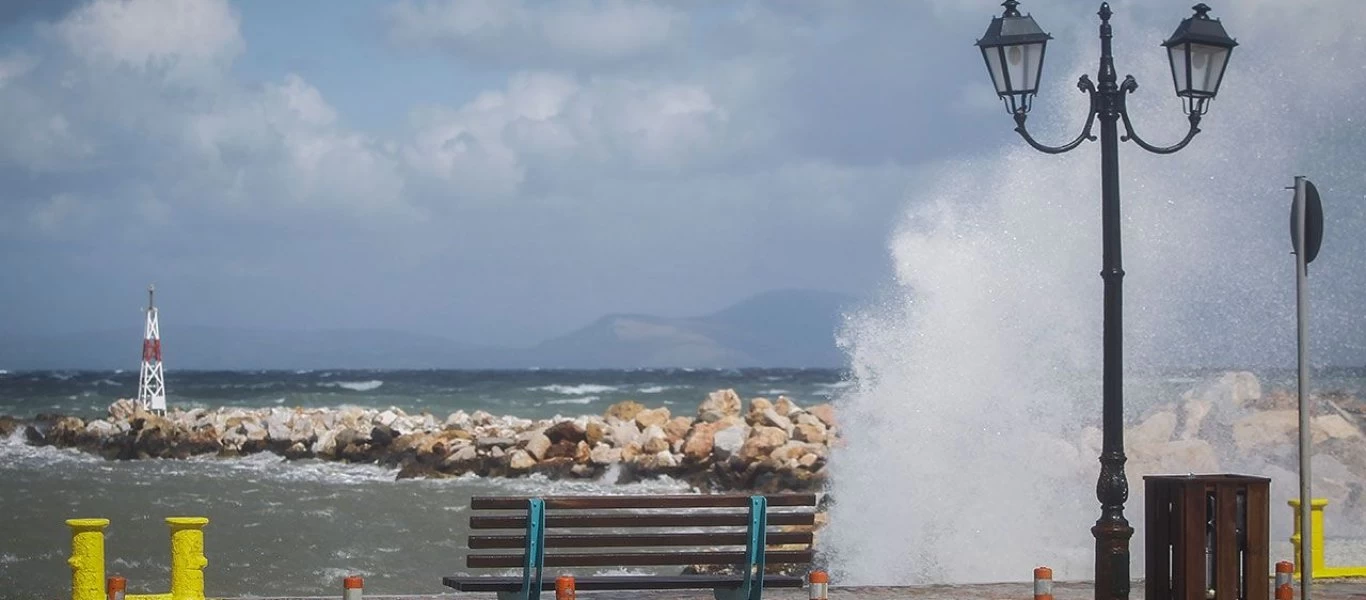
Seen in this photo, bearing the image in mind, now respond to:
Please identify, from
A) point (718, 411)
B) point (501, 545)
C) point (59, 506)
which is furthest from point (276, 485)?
point (501, 545)

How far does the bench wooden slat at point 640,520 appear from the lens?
9.34m

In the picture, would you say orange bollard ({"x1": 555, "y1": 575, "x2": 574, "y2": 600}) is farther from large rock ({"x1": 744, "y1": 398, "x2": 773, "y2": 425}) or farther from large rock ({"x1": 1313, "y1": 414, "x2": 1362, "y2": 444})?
large rock ({"x1": 744, "y1": 398, "x2": 773, "y2": 425})

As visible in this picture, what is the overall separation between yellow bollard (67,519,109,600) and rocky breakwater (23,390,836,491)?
60.2 ft

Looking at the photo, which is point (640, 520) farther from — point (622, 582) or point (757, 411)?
point (757, 411)

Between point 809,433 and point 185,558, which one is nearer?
point 185,558

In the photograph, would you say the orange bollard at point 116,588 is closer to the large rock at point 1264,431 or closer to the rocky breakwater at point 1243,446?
the rocky breakwater at point 1243,446

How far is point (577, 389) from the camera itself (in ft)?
307

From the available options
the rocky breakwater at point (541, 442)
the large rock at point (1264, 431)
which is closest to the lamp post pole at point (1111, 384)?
the large rock at point (1264, 431)

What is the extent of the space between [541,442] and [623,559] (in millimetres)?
23278

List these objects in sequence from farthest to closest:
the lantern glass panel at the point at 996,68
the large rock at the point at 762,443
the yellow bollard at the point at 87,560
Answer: the large rock at the point at 762,443 → the lantern glass panel at the point at 996,68 → the yellow bollard at the point at 87,560

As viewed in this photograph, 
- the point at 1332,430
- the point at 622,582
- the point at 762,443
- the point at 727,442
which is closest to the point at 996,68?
the point at 622,582

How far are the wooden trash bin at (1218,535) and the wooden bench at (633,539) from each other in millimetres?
2058

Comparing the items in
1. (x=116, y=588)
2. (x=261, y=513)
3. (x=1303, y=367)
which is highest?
(x=1303, y=367)

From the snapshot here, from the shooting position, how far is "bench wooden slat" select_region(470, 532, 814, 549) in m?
9.48
